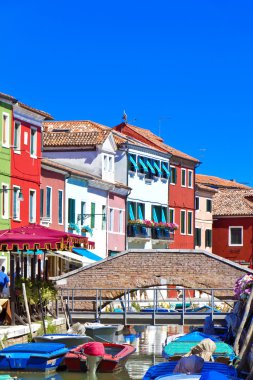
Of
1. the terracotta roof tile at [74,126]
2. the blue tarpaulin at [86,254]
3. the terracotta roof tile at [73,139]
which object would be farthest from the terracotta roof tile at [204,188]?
the blue tarpaulin at [86,254]

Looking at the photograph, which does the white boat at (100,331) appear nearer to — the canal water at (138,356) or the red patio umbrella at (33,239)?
the canal water at (138,356)

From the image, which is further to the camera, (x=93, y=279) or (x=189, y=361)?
(x=93, y=279)

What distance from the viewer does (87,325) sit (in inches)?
1502

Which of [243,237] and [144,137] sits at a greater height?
[144,137]

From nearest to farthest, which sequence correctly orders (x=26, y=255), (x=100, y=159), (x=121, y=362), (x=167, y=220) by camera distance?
(x=121, y=362) < (x=26, y=255) < (x=100, y=159) < (x=167, y=220)

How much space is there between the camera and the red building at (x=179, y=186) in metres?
73.1

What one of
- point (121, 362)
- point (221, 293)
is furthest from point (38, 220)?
point (121, 362)

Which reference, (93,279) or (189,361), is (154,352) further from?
(189,361)

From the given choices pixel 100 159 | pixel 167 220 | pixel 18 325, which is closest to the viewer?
pixel 18 325

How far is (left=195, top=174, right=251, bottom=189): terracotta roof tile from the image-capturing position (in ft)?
286

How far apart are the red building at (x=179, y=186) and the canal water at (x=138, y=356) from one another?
52.3ft

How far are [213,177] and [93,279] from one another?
48769mm

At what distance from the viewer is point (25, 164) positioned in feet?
162

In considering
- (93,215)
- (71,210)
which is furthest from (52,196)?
(93,215)
